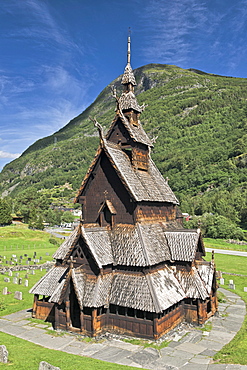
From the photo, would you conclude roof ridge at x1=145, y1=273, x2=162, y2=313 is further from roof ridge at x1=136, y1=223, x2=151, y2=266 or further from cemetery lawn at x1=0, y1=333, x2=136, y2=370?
cemetery lawn at x1=0, y1=333, x2=136, y2=370

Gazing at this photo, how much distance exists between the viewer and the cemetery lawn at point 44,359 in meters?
13.5

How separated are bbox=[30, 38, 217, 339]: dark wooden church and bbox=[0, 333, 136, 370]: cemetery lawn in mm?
2896

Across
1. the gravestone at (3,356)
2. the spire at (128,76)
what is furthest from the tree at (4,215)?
the gravestone at (3,356)

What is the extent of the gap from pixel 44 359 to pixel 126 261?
721 cm

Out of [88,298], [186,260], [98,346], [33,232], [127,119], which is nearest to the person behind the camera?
[98,346]

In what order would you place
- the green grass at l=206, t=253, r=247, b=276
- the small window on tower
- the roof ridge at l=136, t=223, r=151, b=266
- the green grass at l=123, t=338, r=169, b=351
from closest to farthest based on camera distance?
A: 1. the green grass at l=123, t=338, r=169, b=351
2. the roof ridge at l=136, t=223, r=151, b=266
3. the small window on tower
4. the green grass at l=206, t=253, r=247, b=276

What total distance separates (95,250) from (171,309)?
20.5 feet

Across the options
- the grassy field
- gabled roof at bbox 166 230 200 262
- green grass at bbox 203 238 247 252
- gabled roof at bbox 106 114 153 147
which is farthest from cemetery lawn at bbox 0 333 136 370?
green grass at bbox 203 238 247 252

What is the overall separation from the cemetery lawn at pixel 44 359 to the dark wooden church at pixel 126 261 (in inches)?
114

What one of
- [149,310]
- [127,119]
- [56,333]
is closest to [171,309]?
[149,310]

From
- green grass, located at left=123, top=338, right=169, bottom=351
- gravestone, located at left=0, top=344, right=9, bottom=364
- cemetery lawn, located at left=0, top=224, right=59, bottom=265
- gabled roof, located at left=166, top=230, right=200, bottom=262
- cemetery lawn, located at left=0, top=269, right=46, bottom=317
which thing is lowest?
green grass, located at left=123, top=338, right=169, bottom=351

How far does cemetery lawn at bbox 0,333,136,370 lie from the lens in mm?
13531

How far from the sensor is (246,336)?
1877 centimetres

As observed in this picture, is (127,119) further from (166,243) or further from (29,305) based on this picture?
(29,305)
